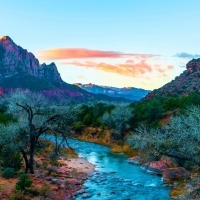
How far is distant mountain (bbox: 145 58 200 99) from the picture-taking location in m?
106

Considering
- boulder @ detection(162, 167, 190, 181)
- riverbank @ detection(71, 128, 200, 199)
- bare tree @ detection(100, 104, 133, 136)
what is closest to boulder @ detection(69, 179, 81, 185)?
riverbank @ detection(71, 128, 200, 199)

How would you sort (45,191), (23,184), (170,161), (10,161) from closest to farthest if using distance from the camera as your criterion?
1. (23,184)
2. (45,191)
3. (10,161)
4. (170,161)

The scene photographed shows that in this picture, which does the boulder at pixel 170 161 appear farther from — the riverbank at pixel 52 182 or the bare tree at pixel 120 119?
the bare tree at pixel 120 119

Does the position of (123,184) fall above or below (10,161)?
below

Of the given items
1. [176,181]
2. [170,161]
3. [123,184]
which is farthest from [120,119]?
[123,184]

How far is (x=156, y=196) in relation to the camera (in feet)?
77.9

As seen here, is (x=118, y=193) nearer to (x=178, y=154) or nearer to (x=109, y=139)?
(x=178, y=154)

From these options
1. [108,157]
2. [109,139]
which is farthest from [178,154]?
[109,139]

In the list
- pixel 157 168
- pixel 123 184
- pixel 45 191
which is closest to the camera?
pixel 45 191

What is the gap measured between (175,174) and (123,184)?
596 centimetres

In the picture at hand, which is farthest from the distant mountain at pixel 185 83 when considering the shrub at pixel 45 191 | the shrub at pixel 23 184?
the shrub at pixel 23 184

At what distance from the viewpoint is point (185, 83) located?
11700 cm

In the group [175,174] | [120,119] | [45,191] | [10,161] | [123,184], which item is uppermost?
[120,119]

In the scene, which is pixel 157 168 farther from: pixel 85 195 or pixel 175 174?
pixel 85 195
